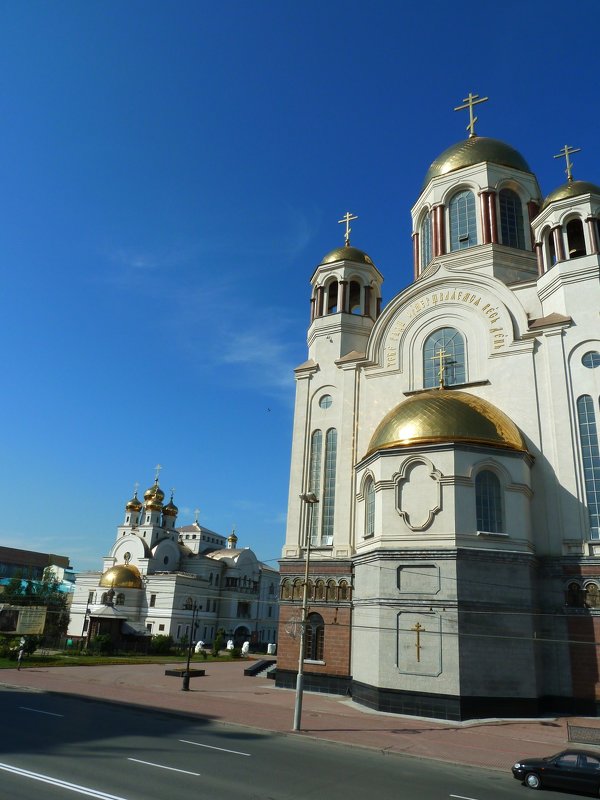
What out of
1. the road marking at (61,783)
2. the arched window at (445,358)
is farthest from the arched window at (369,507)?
the road marking at (61,783)

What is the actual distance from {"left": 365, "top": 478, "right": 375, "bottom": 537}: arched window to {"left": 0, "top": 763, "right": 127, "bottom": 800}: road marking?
14.9m

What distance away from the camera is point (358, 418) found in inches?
1110

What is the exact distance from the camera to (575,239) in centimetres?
2762

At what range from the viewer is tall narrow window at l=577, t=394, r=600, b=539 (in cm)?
2173

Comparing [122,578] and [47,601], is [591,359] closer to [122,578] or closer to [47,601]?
[122,578]

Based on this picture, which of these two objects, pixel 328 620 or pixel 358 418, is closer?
pixel 328 620

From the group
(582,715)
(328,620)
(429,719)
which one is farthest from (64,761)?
(582,715)

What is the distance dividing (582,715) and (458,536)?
722 cm

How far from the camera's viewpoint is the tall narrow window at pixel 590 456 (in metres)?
21.7

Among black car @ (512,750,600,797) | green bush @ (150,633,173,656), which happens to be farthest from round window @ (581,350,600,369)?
green bush @ (150,633,173,656)

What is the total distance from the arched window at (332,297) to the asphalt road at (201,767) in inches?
863

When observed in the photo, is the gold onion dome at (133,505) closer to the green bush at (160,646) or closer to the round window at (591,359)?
the green bush at (160,646)

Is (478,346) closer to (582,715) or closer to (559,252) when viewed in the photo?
(559,252)

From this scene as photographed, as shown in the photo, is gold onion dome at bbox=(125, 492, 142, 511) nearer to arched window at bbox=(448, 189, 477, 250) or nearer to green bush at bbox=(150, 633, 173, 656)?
green bush at bbox=(150, 633, 173, 656)
